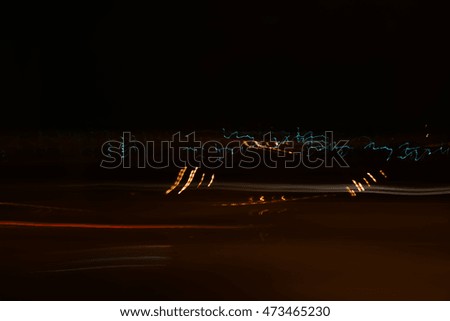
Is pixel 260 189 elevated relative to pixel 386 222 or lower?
elevated

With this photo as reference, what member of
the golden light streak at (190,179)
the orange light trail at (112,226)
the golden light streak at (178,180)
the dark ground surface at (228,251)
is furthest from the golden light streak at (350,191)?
the orange light trail at (112,226)

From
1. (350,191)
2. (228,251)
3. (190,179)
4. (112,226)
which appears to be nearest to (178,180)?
(190,179)

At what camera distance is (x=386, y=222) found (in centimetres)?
1499

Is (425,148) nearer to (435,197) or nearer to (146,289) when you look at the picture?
(435,197)

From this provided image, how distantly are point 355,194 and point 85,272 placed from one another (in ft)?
38.3

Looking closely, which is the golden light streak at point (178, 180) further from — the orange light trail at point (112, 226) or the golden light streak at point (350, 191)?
the orange light trail at point (112, 226)

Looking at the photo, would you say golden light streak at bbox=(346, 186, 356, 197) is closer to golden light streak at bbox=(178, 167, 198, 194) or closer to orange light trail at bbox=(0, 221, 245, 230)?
golden light streak at bbox=(178, 167, 198, 194)

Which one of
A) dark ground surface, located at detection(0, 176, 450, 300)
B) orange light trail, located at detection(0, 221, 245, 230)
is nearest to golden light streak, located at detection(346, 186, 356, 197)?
dark ground surface, located at detection(0, 176, 450, 300)

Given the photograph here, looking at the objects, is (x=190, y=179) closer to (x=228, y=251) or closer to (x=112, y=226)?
(x=112, y=226)

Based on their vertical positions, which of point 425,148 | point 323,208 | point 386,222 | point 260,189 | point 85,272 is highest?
point 425,148

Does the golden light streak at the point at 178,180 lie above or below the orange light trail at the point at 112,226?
above

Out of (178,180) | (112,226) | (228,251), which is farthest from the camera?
(178,180)
